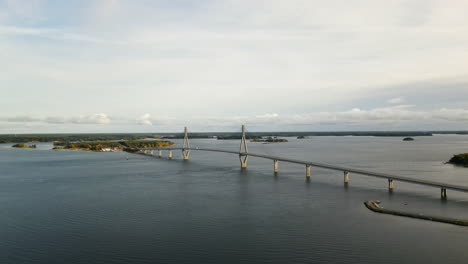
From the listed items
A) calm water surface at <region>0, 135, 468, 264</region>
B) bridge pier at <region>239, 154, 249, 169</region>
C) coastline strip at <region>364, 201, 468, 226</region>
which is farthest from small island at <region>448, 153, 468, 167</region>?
coastline strip at <region>364, 201, 468, 226</region>

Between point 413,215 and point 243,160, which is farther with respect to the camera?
point 243,160

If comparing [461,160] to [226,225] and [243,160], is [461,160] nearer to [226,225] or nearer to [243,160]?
[243,160]

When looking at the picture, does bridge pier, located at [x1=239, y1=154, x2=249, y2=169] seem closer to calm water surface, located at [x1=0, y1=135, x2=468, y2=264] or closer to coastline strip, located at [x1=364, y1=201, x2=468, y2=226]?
calm water surface, located at [x1=0, y1=135, x2=468, y2=264]

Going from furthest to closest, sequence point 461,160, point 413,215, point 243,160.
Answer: point 243,160 < point 461,160 < point 413,215

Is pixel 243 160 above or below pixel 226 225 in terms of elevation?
above

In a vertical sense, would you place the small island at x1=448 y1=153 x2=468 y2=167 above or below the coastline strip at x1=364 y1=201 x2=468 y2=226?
above

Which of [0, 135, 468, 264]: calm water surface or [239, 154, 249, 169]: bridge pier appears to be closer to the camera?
[0, 135, 468, 264]: calm water surface

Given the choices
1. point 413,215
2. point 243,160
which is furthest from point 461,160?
point 413,215

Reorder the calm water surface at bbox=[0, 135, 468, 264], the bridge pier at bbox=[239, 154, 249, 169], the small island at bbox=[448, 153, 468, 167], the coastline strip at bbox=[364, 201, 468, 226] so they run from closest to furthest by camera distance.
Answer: the calm water surface at bbox=[0, 135, 468, 264], the coastline strip at bbox=[364, 201, 468, 226], the small island at bbox=[448, 153, 468, 167], the bridge pier at bbox=[239, 154, 249, 169]

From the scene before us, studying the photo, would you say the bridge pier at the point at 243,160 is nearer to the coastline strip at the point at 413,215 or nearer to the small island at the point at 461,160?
the coastline strip at the point at 413,215

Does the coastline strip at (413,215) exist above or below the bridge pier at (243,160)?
below

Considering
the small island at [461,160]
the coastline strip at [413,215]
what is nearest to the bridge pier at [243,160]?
the coastline strip at [413,215]

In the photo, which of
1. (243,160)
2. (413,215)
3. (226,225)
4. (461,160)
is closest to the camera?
(226,225)
